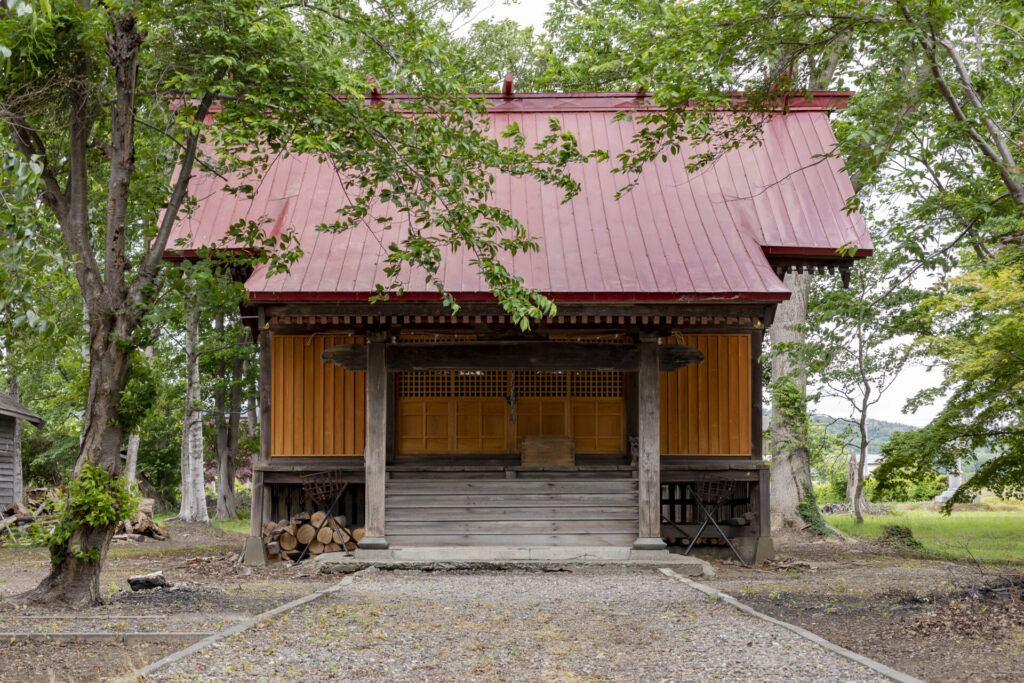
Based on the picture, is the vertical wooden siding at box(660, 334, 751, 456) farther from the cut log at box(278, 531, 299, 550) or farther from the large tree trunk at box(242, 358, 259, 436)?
the large tree trunk at box(242, 358, 259, 436)

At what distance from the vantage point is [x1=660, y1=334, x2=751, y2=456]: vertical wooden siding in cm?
1423

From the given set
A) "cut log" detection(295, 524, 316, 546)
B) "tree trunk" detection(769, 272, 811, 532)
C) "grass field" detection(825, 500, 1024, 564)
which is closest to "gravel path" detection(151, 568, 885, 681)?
"cut log" detection(295, 524, 316, 546)

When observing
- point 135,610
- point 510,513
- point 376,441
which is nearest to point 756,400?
point 510,513

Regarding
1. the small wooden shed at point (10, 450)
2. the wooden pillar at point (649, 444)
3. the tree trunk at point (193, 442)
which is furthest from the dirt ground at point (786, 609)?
the tree trunk at point (193, 442)

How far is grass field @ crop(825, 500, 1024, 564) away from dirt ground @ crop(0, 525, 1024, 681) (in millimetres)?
1399

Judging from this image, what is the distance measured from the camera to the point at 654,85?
9.45m

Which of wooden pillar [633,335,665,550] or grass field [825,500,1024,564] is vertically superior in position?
wooden pillar [633,335,665,550]

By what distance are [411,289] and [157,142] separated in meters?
4.13

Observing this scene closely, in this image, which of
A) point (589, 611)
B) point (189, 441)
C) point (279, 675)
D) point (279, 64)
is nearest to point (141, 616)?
point (279, 675)

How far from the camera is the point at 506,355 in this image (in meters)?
12.7

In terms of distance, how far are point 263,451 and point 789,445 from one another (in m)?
10.3

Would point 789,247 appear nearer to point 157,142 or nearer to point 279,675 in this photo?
point 157,142

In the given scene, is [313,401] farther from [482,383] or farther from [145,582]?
[145,582]

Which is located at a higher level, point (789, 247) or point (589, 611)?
point (789, 247)
